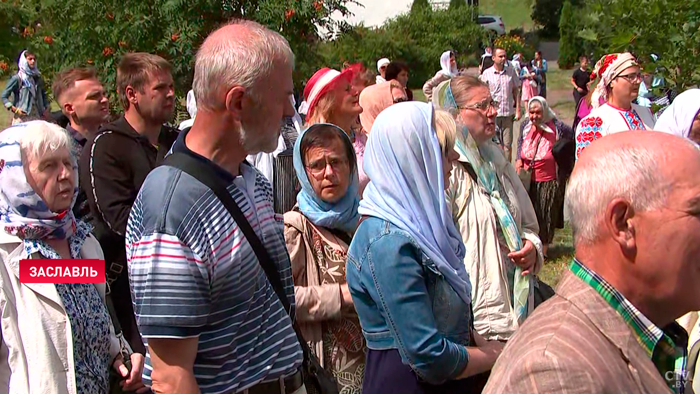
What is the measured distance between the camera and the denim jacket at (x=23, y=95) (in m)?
14.5

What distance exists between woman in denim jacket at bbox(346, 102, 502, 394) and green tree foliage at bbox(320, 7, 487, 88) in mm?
22186

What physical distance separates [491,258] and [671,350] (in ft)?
7.19

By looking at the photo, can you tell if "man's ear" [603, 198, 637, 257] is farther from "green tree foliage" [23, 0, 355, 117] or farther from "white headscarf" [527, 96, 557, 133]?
"white headscarf" [527, 96, 557, 133]

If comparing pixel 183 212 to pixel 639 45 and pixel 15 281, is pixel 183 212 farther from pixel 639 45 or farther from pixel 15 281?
pixel 639 45

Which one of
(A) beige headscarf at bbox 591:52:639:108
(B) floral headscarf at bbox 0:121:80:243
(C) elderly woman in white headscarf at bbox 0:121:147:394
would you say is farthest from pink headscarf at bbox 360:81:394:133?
(B) floral headscarf at bbox 0:121:80:243

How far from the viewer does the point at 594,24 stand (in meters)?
6.41

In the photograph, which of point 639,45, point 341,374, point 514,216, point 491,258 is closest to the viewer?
point 341,374

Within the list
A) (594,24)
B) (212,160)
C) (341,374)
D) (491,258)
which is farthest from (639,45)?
(212,160)

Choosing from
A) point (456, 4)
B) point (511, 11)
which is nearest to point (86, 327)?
point (456, 4)

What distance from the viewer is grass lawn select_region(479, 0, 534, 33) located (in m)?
55.2

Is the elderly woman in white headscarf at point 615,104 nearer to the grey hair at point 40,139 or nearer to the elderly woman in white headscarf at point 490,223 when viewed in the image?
the elderly woman in white headscarf at point 490,223

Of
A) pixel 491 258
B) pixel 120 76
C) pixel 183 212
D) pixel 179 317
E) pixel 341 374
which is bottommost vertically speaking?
pixel 341 374

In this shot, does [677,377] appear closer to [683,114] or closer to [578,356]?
[578,356]

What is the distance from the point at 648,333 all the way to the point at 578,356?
0.23 meters
